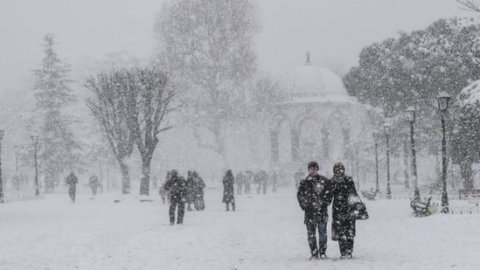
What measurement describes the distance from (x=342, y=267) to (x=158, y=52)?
43522mm

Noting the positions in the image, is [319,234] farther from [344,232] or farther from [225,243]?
[225,243]

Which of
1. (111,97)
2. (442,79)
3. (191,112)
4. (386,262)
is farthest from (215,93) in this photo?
(386,262)

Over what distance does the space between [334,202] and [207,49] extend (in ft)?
138

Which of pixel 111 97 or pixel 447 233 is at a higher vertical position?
pixel 111 97

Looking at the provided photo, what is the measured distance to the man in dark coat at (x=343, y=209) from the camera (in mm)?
11258

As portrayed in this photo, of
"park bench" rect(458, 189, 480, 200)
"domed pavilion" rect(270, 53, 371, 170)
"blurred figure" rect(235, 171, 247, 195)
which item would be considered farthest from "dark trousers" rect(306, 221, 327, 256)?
"domed pavilion" rect(270, 53, 371, 170)

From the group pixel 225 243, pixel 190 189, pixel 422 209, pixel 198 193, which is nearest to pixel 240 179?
pixel 198 193

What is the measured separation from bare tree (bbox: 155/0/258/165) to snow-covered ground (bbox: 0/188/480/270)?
29.2 meters

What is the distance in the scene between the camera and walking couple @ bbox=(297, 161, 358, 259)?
11281mm

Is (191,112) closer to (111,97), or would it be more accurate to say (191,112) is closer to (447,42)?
(111,97)

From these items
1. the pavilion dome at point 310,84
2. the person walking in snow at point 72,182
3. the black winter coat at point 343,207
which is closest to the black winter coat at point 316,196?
the black winter coat at point 343,207

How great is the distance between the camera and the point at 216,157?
78938 mm

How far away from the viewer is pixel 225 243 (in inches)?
580

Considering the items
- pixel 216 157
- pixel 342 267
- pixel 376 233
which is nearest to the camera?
pixel 342 267
